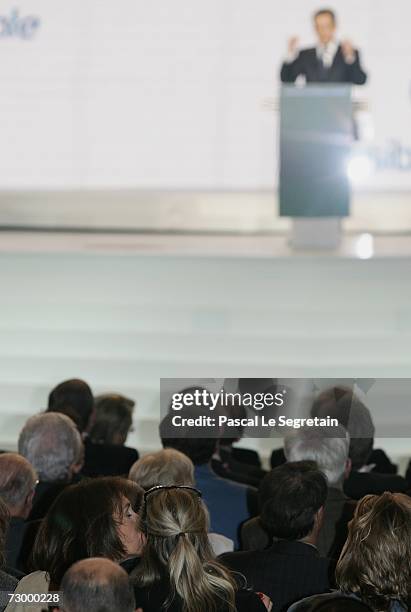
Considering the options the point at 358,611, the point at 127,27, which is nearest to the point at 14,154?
the point at 127,27

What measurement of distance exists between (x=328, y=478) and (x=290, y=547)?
0.58m

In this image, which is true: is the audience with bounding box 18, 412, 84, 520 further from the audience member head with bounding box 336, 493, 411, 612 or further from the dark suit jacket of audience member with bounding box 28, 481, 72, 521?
the audience member head with bounding box 336, 493, 411, 612

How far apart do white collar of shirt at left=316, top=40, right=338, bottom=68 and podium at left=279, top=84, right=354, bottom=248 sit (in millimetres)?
1931

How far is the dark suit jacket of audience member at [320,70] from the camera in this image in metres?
9.23

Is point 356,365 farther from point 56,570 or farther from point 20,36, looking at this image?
point 20,36

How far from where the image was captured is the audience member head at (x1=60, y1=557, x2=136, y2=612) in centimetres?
219

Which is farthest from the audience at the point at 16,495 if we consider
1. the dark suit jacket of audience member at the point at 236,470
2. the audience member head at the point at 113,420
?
the audience member head at the point at 113,420

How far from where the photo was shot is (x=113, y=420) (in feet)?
15.2

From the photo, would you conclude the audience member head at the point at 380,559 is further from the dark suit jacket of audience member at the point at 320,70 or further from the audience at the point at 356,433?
the dark suit jacket of audience member at the point at 320,70

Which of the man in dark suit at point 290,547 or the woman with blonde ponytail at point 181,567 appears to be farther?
the man in dark suit at point 290,547

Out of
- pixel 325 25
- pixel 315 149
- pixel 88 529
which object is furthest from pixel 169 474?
pixel 325 25

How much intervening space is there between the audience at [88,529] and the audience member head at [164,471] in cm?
50

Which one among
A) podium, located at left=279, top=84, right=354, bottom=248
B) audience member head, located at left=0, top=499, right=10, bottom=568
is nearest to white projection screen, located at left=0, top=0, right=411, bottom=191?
podium, located at left=279, top=84, right=354, bottom=248

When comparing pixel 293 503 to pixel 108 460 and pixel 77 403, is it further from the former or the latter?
pixel 77 403
